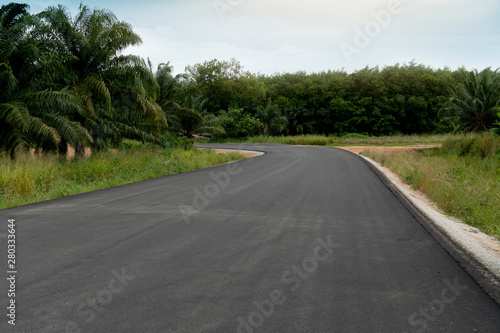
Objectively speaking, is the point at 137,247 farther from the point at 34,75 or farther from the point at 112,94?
the point at 112,94

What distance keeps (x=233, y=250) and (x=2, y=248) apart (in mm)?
3200

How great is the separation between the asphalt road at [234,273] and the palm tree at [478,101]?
28665 millimetres

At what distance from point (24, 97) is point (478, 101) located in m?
33.1

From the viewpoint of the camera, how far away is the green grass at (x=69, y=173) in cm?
881

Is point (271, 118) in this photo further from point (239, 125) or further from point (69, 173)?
point (69, 173)

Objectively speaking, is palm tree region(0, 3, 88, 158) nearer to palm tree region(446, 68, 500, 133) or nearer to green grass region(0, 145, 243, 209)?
green grass region(0, 145, 243, 209)

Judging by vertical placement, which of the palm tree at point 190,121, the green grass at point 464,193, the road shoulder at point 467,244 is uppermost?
the palm tree at point 190,121

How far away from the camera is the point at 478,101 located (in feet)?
94.9

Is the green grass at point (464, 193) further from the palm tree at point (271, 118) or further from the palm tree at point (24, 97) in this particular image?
the palm tree at point (271, 118)

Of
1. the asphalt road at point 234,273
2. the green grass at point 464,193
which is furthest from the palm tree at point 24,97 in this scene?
the green grass at point 464,193

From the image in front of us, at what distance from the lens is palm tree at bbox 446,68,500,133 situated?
29.1 m

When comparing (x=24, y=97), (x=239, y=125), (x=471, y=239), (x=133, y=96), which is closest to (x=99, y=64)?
(x=133, y=96)

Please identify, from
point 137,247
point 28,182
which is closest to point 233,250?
point 137,247

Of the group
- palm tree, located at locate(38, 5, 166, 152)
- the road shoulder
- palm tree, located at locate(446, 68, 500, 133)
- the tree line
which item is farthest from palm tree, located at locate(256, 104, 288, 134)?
the road shoulder
